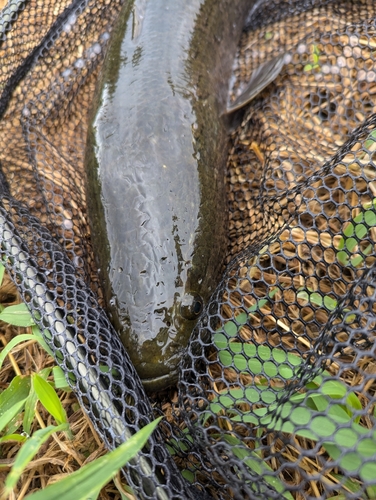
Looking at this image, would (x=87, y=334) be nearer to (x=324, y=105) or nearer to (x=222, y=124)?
(x=222, y=124)

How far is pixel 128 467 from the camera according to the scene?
1314 mm

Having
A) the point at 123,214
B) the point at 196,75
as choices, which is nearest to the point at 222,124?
the point at 196,75

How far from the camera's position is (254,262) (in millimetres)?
1838

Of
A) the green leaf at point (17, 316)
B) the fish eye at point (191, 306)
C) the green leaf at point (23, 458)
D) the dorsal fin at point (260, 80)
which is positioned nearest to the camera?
the green leaf at point (23, 458)

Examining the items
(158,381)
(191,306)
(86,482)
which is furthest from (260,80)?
(86,482)

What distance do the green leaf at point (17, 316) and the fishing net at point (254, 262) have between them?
25 cm

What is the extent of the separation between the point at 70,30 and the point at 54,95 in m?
0.38

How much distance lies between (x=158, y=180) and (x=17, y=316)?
2.60ft

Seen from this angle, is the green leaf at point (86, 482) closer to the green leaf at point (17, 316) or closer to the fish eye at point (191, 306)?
the fish eye at point (191, 306)

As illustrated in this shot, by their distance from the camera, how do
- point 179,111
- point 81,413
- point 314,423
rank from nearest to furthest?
point 314,423 → point 81,413 → point 179,111

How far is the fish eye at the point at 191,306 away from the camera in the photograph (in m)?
1.74

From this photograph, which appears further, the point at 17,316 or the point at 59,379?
the point at 17,316

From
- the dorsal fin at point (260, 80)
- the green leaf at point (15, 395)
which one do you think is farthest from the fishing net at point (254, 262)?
the green leaf at point (15, 395)

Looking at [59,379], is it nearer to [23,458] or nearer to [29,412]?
[29,412]
